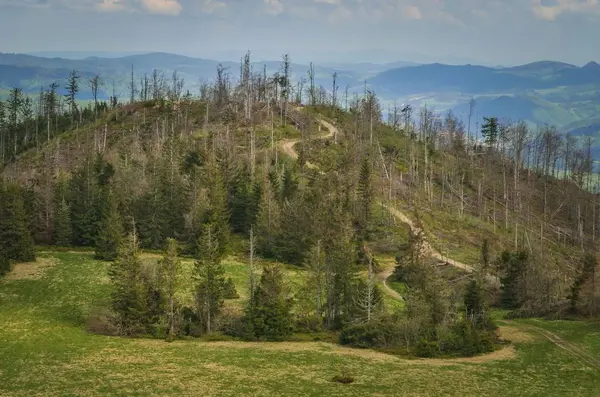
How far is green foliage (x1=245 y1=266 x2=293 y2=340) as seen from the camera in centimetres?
6662

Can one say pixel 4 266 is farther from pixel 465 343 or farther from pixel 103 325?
pixel 465 343

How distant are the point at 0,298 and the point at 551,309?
69.3 meters

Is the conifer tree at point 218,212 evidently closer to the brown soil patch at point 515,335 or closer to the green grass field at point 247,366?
the green grass field at point 247,366

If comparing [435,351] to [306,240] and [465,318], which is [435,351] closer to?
[465,318]

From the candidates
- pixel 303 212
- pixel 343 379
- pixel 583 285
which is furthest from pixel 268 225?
pixel 343 379

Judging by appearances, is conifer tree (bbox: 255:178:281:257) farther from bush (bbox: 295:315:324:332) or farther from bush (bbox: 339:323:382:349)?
bush (bbox: 339:323:382:349)

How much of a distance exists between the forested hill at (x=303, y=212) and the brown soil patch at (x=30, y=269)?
1865 mm

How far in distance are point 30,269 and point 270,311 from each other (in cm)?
4087

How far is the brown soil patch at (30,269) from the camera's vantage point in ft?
274

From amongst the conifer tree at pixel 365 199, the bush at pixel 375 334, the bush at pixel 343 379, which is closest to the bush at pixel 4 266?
the bush at pixel 375 334

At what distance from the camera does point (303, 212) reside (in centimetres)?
9938

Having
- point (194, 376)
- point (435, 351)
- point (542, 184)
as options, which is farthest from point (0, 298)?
point (542, 184)

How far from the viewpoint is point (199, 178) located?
106688 millimetres

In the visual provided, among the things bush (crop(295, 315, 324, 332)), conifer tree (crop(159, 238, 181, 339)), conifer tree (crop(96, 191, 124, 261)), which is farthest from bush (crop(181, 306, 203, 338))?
conifer tree (crop(96, 191, 124, 261))
